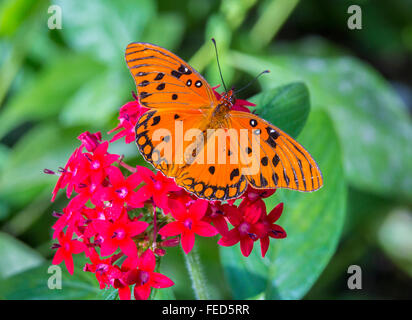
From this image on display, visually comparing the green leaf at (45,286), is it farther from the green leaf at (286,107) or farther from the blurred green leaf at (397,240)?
the blurred green leaf at (397,240)

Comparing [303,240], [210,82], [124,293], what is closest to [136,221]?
[124,293]

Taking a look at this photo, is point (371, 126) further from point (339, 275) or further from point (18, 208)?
point (18, 208)

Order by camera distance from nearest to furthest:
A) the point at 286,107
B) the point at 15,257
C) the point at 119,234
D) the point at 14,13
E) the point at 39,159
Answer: the point at 119,234 → the point at 286,107 → the point at 15,257 → the point at 39,159 → the point at 14,13

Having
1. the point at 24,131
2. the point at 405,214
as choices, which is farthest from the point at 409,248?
the point at 24,131

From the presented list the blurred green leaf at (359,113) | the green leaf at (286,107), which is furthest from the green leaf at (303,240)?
the blurred green leaf at (359,113)

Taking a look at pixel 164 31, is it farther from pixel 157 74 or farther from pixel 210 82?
pixel 157 74
